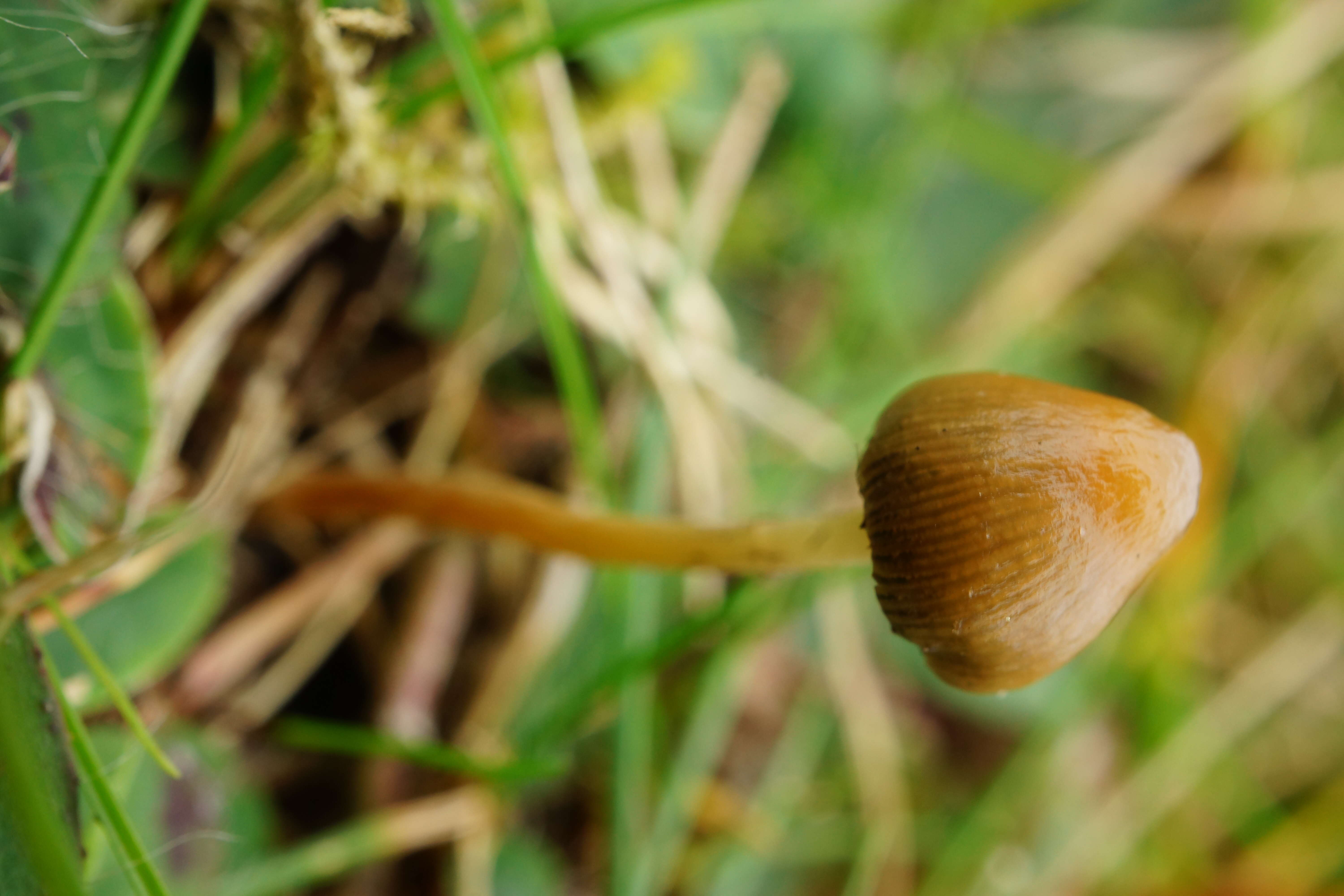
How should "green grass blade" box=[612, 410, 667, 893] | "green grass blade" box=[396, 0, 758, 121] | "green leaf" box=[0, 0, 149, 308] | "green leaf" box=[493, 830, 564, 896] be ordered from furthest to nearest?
"green leaf" box=[493, 830, 564, 896] < "green grass blade" box=[612, 410, 667, 893] < "green grass blade" box=[396, 0, 758, 121] < "green leaf" box=[0, 0, 149, 308]

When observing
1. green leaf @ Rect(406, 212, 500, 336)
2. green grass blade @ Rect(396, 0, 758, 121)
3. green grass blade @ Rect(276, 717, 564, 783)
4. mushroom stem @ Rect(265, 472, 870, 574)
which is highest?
green grass blade @ Rect(396, 0, 758, 121)

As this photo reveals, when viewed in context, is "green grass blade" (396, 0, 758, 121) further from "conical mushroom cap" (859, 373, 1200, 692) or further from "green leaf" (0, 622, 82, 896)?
"green leaf" (0, 622, 82, 896)

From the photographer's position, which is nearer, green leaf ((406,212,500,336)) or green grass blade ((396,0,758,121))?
green grass blade ((396,0,758,121))

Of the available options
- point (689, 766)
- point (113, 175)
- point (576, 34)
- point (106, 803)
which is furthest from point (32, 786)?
point (689, 766)

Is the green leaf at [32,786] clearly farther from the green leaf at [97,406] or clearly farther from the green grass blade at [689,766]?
the green grass blade at [689,766]

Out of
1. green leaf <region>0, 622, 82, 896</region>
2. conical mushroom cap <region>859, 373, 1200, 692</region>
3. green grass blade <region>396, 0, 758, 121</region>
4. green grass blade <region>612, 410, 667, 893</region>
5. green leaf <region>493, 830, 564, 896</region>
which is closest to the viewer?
green leaf <region>0, 622, 82, 896</region>

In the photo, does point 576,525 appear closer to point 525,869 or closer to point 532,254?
point 532,254

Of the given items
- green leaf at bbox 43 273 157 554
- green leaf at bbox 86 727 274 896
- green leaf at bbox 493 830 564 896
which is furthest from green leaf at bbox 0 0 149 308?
green leaf at bbox 493 830 564 896

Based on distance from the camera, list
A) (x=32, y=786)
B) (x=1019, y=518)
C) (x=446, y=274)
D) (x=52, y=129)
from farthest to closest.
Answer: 1. (x=446, y=274)
2. (x=52, y=129)
3. (x=1019, y=518)
4. (x=32, y=786)
